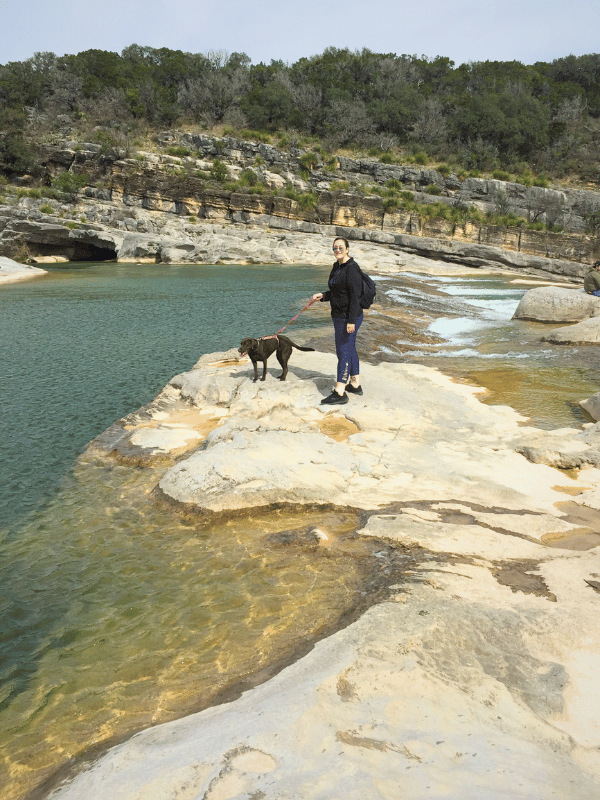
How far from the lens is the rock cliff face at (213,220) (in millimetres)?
35688

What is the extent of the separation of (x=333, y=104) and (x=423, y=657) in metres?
61.2

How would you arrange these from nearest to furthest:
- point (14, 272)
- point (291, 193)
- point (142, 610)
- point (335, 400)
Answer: point (142, 610) < point (335, 400) < point (14, 272) < point (291, 193)

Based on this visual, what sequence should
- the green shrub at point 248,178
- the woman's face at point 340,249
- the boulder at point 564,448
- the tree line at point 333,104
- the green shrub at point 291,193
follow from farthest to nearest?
the tree line at point 333,104
the green shrub at point 248,178
the green shrub at point 291,193
the woman's face at point 340,249
the boulder at point 564,448

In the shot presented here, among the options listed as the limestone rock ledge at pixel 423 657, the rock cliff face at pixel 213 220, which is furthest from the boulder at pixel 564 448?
the rock cliff face at pixel 213 220

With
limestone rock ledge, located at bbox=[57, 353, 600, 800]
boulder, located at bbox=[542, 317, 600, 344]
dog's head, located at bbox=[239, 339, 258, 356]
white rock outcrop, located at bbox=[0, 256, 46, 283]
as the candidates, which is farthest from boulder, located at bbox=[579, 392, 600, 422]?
white rock outcrop, located at bbox=[0, 256, 46, 283]

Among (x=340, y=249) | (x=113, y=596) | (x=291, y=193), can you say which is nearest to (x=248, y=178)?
(x=291, y=193)

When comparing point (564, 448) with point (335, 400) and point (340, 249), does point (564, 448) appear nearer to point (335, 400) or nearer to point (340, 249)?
point (335, 400)

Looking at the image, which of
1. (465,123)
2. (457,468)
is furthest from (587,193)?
(457,468)

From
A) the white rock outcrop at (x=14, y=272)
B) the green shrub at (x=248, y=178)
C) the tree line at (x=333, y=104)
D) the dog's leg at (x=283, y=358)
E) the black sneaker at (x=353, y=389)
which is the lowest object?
the white rock outcrop at (x=14, y=272)

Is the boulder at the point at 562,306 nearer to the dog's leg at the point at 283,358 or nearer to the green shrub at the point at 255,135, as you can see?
the dog's leg at the point at 283,358

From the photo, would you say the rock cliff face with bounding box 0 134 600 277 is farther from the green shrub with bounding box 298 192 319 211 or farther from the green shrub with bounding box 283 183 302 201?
the green shrub with bounding box 283 183 302 201

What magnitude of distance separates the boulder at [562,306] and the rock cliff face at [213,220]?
73.4 ft

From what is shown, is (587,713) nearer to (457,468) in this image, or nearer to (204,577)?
(204,577)

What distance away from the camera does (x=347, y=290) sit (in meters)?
6.59
